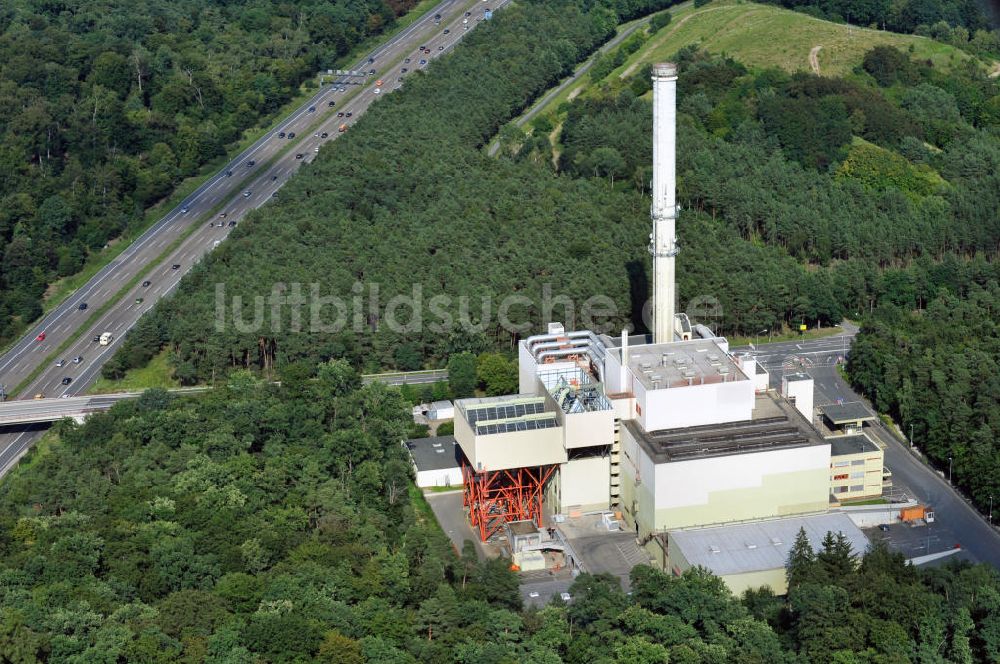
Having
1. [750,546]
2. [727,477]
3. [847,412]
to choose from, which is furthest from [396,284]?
[750,546]

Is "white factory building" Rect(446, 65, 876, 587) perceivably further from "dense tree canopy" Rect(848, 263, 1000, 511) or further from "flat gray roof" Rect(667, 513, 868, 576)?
"dense tree canopy" Rect(848, 263, 1000, 511)

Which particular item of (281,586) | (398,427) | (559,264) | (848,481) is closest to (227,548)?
(281,586)

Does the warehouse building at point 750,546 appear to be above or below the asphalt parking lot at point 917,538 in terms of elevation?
below

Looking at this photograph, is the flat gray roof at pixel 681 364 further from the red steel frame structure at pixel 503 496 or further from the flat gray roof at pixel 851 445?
the red steel frame structure at pixel 503 496

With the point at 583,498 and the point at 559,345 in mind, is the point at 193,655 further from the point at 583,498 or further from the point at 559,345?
the point at 559,345

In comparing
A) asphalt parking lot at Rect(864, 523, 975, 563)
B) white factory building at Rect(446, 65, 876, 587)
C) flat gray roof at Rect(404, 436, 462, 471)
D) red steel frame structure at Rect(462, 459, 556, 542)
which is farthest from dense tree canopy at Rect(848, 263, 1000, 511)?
flat gray roof at Rect(404, 436, 462, 471)

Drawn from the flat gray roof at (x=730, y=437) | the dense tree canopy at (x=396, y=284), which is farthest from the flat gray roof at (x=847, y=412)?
the dense tree canopy at (x=396, y=284)
